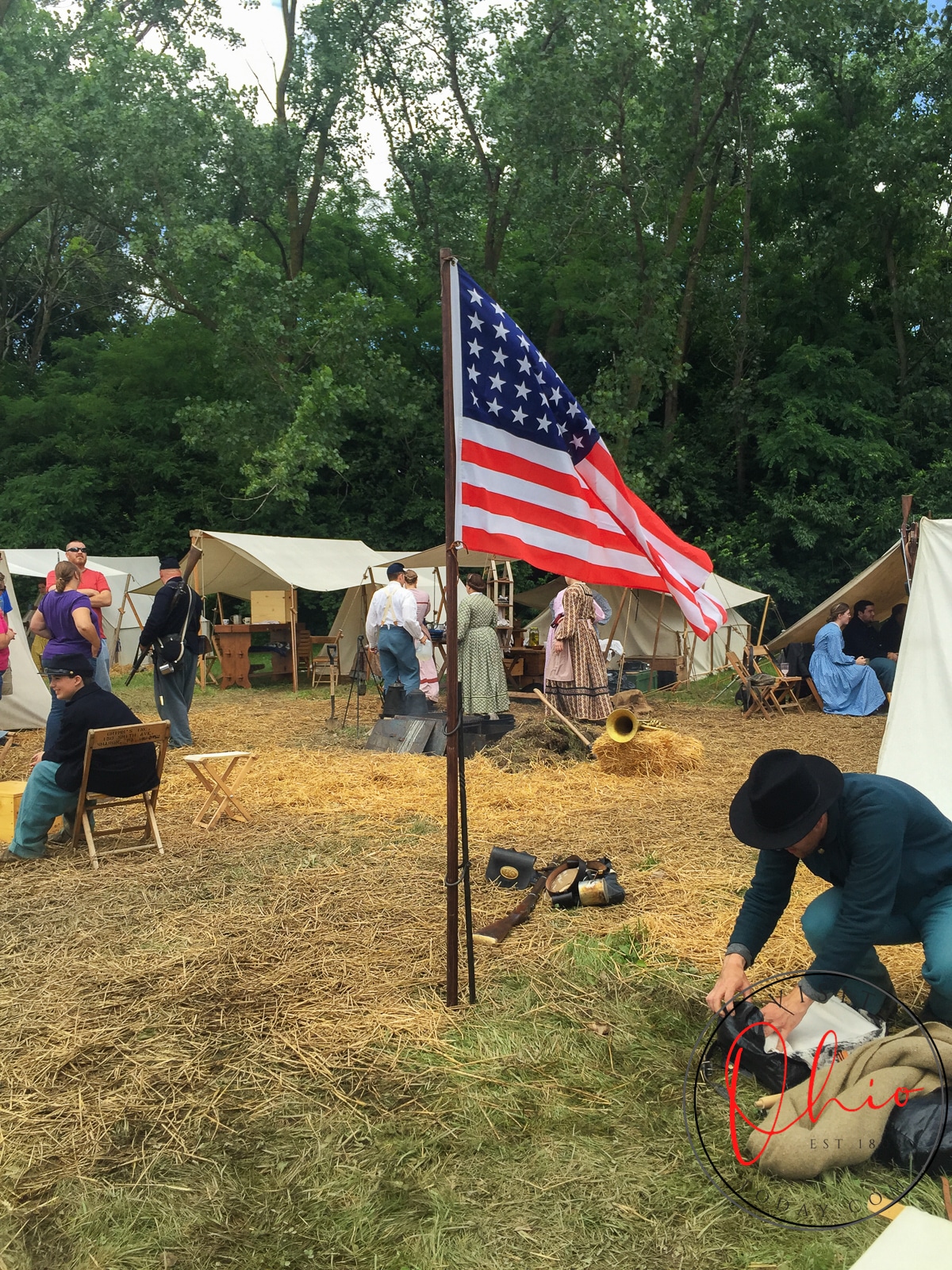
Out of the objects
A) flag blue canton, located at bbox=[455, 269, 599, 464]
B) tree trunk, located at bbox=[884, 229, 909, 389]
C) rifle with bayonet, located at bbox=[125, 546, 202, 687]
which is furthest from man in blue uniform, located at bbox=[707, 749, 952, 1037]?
tree trunk, located at bbox=[884, 229, 909, 389]

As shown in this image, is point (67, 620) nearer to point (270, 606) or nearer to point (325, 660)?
point (325, 660)

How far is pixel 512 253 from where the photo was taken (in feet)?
76.6

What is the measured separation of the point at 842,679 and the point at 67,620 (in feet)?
30.7

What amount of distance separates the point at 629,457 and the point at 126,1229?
1823 centimetres

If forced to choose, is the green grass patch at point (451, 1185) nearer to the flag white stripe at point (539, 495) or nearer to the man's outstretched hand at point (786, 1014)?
the man's outstretched hand at point (786, 1014)

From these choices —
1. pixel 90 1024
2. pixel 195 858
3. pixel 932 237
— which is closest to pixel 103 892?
pixel 195 858

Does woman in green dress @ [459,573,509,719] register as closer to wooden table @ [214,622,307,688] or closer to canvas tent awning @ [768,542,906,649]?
canvas tent awning @ [768,542,906,649]

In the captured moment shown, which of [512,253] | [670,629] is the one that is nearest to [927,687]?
[670,629]

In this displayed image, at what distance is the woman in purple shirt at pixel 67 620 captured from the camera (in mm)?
7789

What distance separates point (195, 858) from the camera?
598 centimetres

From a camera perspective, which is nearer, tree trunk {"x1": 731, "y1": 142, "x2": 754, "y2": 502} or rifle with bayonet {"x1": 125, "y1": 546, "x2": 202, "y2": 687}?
rifle with bayonet {"x1": 125, "y1": 546, "x2": 202, "y2": 687}

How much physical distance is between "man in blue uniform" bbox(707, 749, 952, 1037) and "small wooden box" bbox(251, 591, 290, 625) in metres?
14.1

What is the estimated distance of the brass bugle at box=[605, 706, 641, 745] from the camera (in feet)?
27.9

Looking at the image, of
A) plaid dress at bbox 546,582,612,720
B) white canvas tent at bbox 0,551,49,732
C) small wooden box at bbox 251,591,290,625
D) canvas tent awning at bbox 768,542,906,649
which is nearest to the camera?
plaid dress at bbox 546,582,612,720
